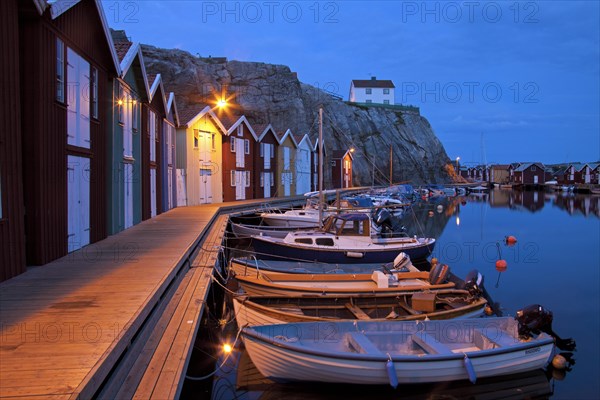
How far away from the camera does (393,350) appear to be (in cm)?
1072

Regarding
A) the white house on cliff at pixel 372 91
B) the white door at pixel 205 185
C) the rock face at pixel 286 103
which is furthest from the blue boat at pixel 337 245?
the white house on cliff at pixel 372 91

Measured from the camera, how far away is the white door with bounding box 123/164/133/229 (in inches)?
819

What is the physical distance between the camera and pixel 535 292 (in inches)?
862

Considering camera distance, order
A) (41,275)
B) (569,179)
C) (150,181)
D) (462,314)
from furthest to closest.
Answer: (569,179), (150,181), (462,314), (41,275)

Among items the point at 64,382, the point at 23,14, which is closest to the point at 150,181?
the point at 23,14

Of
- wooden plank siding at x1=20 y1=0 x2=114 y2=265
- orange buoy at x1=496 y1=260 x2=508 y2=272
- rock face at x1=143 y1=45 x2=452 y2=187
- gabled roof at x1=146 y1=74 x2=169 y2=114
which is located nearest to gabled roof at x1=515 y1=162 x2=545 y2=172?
rock face at x1=143 y1=45 x2=452 y2=187

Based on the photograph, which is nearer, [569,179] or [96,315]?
[96,315]

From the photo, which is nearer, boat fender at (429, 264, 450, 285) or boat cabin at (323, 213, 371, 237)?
boat fender at (429, 264, 450, 285)

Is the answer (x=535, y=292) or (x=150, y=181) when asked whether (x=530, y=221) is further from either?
(x=150, y=181)

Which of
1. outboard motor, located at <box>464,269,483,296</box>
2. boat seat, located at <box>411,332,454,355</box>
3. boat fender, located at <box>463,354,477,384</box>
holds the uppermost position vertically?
outboard motor, located at <box>464,269,483,296</box>

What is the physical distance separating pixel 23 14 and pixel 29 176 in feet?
13.0

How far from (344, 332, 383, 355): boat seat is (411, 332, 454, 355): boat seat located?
1120 millimetres

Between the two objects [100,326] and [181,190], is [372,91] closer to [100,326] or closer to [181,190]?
[181,190]

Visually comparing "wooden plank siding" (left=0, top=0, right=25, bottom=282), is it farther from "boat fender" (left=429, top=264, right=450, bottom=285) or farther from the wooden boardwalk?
"boat fender" (left=429, top=264, right=450, bottom=285)
